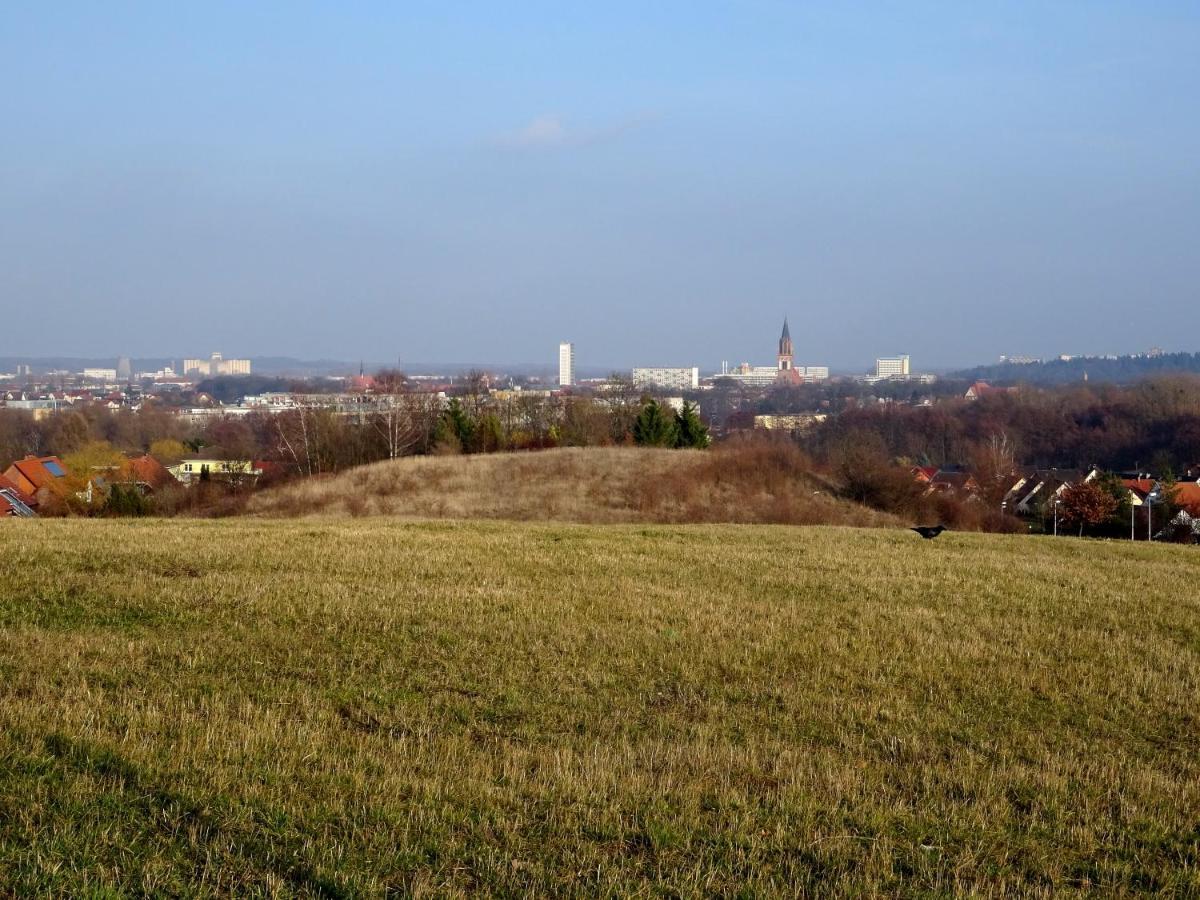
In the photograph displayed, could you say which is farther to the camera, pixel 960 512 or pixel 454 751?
pixel 960 512

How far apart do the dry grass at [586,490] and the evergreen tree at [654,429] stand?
10887 millimetres

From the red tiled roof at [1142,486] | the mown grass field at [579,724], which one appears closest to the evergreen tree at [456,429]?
the red tiled roof at [1142,486]

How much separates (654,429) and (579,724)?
168 ft

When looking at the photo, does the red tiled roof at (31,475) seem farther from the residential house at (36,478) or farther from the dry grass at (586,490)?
the dry grass at (586,490)

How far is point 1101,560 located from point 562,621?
14.1 meters

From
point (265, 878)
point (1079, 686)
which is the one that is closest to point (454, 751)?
point (265, 878)

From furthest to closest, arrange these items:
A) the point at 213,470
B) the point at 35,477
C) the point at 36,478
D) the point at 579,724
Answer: the point at 213,470 → the point at 35,477 → the point at 36,478 → the point at 579,724

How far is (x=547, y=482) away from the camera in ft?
142

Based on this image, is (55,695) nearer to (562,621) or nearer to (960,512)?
(562,621)

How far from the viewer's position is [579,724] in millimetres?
9336

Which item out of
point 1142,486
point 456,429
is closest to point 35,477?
point 456,429

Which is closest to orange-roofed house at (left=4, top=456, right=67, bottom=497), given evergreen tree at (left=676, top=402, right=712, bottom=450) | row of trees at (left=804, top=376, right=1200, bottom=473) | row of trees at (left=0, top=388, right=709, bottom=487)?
row of trees at (left=0, top=388, right=709, bottom=487)

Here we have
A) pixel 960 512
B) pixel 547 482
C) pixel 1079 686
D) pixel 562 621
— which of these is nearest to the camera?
pixel 1079 686

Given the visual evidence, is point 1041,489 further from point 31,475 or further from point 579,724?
point 579,724
